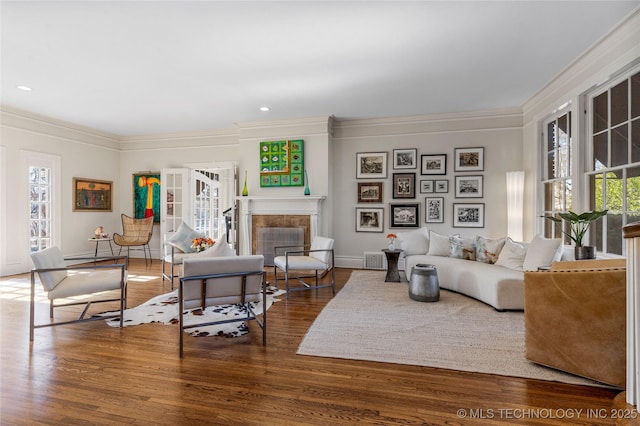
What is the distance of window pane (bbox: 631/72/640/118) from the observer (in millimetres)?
3117

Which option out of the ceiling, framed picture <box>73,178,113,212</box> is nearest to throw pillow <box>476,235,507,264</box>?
the ceiling

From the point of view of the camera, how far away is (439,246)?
16.9 feet

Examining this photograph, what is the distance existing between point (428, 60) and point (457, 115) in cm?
244

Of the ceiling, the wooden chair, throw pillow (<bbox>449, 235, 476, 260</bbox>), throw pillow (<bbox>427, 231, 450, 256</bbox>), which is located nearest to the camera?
the ceiling

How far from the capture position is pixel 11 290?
15.0 ft

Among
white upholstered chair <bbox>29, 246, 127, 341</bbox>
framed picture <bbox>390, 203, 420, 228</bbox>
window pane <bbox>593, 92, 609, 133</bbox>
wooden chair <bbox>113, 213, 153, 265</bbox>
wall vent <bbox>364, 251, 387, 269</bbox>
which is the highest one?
window pane <bbox>593, 92, 609, 133</bbox>

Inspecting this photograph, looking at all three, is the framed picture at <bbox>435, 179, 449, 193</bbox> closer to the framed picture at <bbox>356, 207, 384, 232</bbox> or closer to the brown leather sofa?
the framed picture at <bbox>356, 207, 384, 232</bbox>

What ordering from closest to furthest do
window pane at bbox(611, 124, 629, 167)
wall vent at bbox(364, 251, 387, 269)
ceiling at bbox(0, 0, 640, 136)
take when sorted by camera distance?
1. ceiling at bbox(0, 0, 640, 136)
2. window pane at bbox(611, 124, 629, 167)
3. wall vent at bbox(364, 251, 387, 269)

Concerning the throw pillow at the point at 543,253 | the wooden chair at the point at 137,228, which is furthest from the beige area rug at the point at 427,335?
the wooden chair at the point at 137,228

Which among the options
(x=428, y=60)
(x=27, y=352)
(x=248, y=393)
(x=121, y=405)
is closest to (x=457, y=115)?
(x=428, y=60)

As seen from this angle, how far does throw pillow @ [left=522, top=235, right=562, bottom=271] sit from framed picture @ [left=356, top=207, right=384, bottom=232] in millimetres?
2826

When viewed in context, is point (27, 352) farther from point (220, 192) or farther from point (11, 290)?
point (220, 192)

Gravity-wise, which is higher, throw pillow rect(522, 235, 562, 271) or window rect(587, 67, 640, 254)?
window rect(587, 67, 640, 254)

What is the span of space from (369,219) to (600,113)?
12.3 ft
